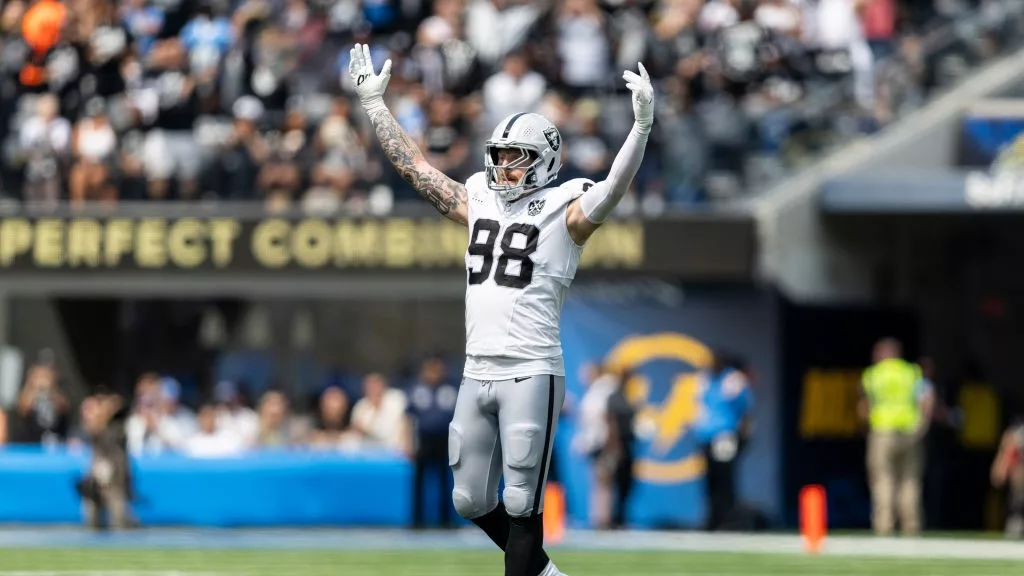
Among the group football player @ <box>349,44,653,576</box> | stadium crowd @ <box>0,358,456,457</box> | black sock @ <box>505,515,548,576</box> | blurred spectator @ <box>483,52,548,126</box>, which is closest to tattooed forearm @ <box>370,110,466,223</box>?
football player @ <box>349,44,653,576</box>

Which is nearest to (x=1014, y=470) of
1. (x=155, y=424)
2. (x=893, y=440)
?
(x=893, y=440)

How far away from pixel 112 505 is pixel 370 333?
13.2 feet

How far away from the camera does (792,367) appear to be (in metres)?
20.3

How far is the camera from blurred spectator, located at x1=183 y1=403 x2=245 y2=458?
1938 centimetres

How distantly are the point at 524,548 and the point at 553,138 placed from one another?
1.68 metres

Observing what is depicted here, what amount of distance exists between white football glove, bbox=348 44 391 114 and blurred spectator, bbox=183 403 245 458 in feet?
35.5

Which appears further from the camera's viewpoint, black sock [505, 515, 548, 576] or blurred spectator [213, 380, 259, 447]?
blurred spectator [213, 380, 259, 447]

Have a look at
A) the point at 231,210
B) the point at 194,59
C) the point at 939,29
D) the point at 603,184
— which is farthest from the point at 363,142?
the point at 603,184

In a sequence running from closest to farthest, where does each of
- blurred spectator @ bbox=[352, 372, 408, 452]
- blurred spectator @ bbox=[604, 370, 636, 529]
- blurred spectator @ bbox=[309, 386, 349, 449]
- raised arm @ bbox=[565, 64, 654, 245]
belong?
raised arm @ bbox=[565, 64, 654, 245]
blurred spectator @ bbox=[604, 370, 636, 529]
blurred spectator @ bbox=[352, 372, 408, 452]
blurred spectator @ bbox=[309, 386, 349, 449]

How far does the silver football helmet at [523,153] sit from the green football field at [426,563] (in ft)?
13.0

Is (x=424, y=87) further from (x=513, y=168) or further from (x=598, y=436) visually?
(x=513, y=168)

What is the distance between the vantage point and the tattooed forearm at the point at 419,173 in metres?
8.48

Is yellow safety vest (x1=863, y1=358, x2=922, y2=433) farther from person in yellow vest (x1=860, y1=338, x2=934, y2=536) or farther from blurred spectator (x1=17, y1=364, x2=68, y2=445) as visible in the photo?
blurred spectator (x1=17, y1=364, x2=68, y2=445)

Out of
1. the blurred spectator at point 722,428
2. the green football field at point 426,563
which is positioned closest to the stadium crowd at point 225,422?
the blurred spectator at point 722,428
